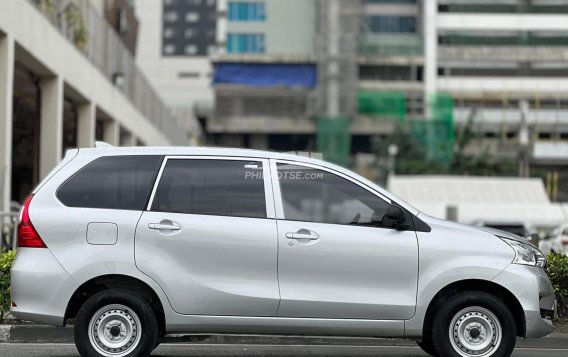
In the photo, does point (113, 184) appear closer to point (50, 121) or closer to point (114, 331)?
point (114, 331)

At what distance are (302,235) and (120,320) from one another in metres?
1.60

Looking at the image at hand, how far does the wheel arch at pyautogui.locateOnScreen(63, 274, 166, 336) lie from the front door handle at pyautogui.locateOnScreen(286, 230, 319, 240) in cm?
115

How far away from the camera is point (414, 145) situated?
271 ft

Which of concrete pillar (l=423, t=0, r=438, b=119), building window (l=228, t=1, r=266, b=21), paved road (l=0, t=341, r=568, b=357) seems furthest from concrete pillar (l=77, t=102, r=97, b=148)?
building window (l=228, t=1, r=266, b=21)

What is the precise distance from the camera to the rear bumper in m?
7.44

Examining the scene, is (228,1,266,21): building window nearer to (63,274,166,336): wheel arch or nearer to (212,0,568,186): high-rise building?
(212,0,568,186): high-rise building

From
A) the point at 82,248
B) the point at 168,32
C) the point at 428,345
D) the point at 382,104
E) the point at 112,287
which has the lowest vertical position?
the point at 428,345

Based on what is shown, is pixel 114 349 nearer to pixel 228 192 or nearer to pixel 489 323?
pixel 228 192

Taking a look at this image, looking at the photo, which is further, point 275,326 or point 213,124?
point 213,124

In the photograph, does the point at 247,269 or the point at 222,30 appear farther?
the point at 222,30

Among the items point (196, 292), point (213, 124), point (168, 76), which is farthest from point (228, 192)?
point (168, 76)

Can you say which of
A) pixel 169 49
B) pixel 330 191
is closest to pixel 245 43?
pixel 169 49

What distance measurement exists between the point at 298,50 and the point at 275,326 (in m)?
83.6

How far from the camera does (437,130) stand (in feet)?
287
